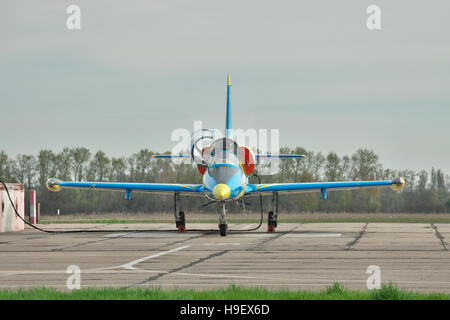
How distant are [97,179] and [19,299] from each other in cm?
6555

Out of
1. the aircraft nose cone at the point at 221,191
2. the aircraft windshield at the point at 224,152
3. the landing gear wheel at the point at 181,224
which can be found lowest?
the landing gear wheel at the point at 181,224

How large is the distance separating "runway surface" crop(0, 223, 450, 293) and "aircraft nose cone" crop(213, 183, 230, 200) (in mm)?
1781

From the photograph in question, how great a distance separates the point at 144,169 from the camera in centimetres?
7738

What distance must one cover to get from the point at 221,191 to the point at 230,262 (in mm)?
9387

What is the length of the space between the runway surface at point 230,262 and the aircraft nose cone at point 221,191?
1.78 meters

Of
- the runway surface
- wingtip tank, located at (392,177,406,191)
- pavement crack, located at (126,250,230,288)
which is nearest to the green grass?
the runway surface

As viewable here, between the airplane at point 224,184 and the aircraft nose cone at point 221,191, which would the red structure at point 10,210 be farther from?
the aircraft nose cone at point 221,191

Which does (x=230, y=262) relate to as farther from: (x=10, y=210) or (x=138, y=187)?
(x=10, y=210)

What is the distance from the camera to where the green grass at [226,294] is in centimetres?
980

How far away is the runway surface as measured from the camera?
1252cm

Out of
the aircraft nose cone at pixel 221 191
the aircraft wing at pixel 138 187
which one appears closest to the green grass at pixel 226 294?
the aircraft nose cone at pixel 221 191

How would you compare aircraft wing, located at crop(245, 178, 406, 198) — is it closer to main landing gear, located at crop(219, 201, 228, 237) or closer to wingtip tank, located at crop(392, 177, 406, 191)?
wingtip tank, located at crop(392, 177, 406, 191)

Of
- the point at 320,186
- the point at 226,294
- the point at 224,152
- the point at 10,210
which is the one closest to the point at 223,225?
the point at 224,152
